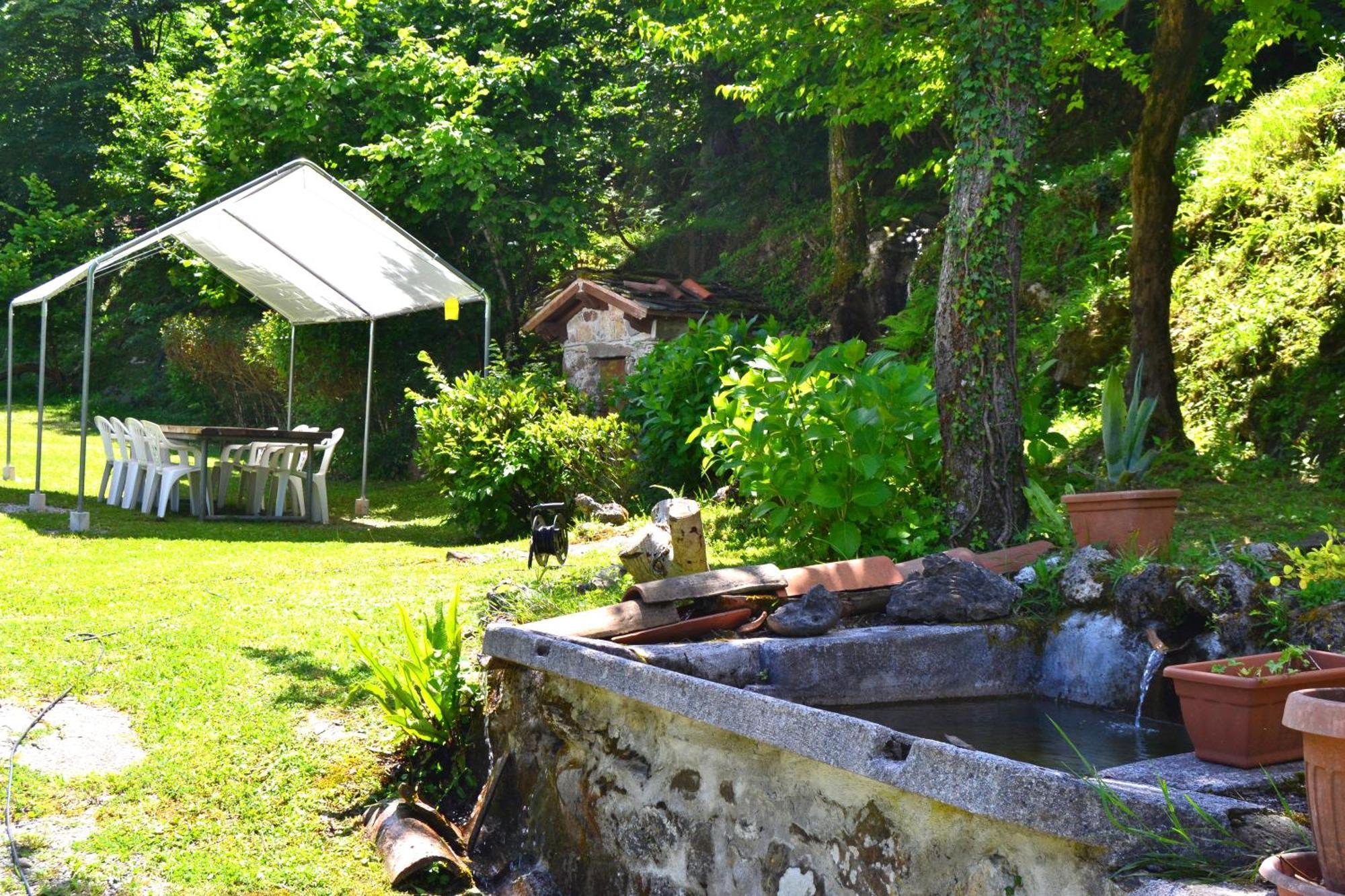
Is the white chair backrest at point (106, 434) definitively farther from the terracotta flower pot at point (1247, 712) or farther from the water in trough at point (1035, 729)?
the terracotta flower pot at point (1247, 712)

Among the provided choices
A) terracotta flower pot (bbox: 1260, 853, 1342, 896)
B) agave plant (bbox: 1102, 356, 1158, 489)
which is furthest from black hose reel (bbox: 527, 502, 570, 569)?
terracotta flower pot (bbox: 1260, 853, 1342, 896)

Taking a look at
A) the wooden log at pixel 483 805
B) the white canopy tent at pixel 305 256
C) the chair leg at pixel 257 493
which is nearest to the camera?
the wooden log at pixel 483 805

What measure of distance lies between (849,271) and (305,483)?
20.7 feet

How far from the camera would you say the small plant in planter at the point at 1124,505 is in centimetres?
470

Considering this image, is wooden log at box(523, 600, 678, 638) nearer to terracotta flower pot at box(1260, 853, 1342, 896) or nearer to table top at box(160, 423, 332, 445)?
terracotta flower pot at box(1260, 853, 1342, 896)

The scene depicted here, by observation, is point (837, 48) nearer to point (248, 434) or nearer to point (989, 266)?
point (989, 266)

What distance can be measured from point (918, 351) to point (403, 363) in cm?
791

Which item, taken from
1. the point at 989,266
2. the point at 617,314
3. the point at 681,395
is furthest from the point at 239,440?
the point at 989,266

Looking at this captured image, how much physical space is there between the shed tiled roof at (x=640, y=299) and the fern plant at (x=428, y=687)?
25.0 ft

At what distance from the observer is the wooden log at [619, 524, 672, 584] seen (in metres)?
5.07

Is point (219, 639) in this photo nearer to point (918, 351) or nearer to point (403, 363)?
point (918, 351)

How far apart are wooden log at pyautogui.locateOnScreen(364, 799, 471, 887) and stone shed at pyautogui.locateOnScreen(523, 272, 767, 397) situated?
7.77m

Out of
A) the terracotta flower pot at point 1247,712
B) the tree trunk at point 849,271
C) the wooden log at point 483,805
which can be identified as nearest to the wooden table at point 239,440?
the tree trunk at point 849,271

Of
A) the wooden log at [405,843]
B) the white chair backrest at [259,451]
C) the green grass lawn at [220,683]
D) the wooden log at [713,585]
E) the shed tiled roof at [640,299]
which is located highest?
the shed tiled roof at [640,299]
